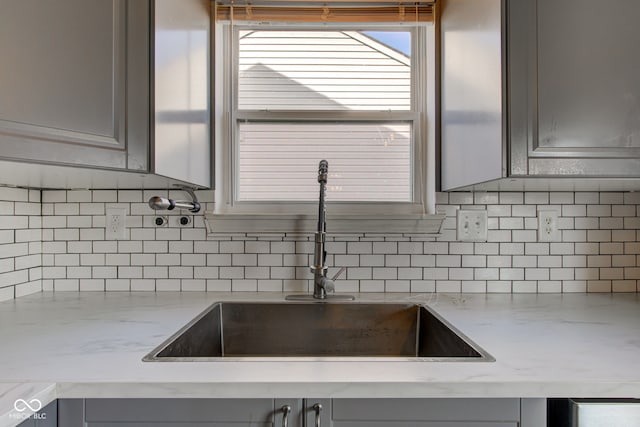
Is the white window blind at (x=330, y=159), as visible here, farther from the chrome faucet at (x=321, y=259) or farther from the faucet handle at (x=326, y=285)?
the faucet handle at (x=326, y=285)

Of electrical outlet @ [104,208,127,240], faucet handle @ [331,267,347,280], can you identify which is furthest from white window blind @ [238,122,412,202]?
electrical outlet @ [104,208,127,240]

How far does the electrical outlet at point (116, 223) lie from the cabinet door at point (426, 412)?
3.63ft

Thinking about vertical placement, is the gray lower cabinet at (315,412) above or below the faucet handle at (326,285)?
below

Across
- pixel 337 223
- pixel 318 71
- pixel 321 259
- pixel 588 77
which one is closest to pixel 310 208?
pixel 337 223

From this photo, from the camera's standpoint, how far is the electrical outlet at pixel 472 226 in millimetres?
1516

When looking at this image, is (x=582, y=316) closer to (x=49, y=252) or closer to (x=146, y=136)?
(x=146, y=136)

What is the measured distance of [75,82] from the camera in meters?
0.91

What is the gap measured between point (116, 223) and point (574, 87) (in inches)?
59.6

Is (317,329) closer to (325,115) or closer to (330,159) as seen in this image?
(330,159)

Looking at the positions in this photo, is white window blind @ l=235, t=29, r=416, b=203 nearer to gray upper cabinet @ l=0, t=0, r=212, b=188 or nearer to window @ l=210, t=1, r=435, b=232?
window @ l=210, t=1, r=435, b=232

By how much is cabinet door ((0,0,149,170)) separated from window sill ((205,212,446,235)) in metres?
0.49

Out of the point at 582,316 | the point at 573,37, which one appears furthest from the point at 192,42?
the point at 582,316

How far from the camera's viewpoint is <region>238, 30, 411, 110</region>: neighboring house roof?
163 cm

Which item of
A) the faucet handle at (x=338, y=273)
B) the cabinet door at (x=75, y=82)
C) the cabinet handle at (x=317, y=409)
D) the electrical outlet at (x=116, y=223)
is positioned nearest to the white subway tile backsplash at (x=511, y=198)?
the faucet handle at (x=338, y=273)
